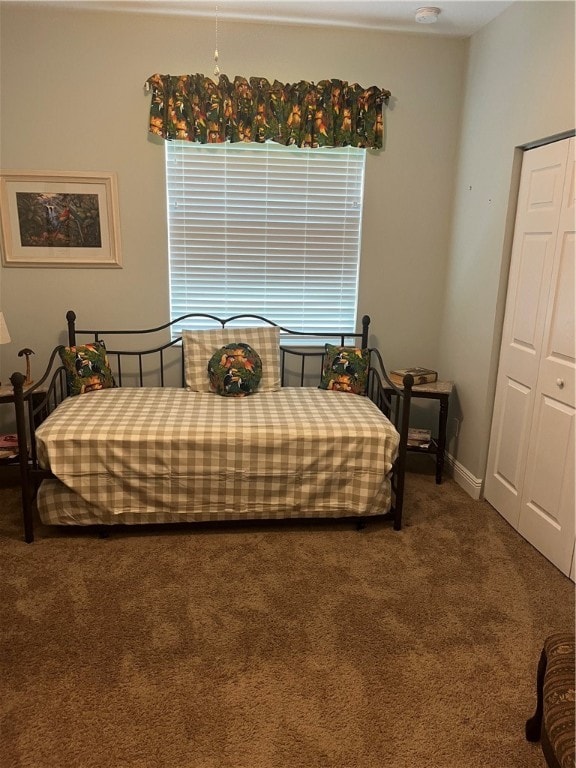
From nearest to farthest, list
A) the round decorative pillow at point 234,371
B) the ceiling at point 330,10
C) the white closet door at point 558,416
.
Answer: the white closet door at point 558,416, the ceiling at point 330,10, the round decorative pillow at point 234,371

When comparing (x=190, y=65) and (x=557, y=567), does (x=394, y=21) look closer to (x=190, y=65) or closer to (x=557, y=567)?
(x=190, y=65)

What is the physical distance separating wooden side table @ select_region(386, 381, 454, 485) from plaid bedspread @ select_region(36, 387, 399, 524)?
1.76 ft

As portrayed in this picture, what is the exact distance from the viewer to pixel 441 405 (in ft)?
10.8

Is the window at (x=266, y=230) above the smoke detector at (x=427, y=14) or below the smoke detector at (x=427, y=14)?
below

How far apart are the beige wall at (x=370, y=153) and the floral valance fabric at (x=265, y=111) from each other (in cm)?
8

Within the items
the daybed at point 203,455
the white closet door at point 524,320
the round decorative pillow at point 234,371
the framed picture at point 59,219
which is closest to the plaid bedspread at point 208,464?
the daybed at point 203,455

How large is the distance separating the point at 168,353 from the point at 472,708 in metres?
2.58

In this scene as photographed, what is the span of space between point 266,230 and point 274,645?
7.94ft

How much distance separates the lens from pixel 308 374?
12.1ft

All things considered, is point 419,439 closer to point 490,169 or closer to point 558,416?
point 558,416

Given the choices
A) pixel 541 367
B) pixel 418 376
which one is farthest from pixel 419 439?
pixel 541 367

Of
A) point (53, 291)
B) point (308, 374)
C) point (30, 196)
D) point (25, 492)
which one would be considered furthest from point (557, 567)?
point (30, 196)

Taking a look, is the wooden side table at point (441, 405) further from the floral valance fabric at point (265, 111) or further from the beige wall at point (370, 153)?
the floral valance fabric at point (265, 111)

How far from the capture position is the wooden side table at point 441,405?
3250 mm
